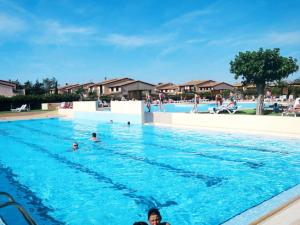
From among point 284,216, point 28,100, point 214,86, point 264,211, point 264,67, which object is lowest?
point 264,211

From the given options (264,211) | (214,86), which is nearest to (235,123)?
(264,211)

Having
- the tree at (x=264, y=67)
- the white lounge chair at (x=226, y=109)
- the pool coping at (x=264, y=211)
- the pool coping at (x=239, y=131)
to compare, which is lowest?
the pool coping at (x=264, y=211)

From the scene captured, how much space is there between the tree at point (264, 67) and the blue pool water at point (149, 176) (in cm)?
563

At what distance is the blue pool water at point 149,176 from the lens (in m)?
6.06

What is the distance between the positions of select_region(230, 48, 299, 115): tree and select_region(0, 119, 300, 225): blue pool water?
5634 mm

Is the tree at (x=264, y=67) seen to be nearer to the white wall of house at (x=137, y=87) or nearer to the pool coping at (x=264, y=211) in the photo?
the pool coping at (x=264, y=211)

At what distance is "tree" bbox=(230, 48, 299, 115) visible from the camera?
17.6 meters

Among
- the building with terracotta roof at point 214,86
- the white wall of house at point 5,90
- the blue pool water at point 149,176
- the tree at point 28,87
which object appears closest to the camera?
the blue pool water at point 149,176

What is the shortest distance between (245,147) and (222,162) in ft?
7.31

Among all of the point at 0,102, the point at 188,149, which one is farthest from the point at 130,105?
the point at 0,102

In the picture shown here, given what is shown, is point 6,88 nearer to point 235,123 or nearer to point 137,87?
point 137,87

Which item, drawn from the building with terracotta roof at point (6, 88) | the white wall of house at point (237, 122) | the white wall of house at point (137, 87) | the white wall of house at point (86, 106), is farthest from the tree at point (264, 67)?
the white wall of house at point (137, 87)

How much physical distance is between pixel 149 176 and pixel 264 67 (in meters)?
12.2

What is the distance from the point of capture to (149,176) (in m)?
8.37
